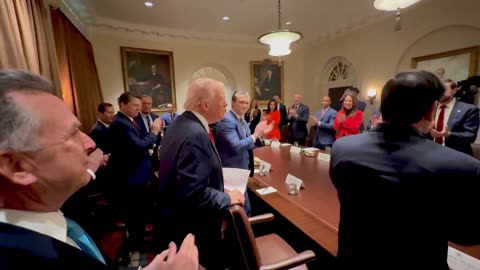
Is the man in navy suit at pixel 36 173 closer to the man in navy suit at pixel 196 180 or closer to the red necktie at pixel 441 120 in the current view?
the man in navy suit at pixel 196 180

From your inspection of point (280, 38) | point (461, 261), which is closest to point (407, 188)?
point (461, 261)

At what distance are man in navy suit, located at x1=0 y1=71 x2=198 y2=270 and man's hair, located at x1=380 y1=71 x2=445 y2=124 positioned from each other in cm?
91

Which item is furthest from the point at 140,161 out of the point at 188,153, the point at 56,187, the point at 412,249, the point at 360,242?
the point at 412,249

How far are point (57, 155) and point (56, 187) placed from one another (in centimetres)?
7

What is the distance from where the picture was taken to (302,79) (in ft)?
23.5

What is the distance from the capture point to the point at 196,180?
3.48 ft

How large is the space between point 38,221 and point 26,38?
210 cm

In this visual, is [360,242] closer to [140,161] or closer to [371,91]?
[140,161]

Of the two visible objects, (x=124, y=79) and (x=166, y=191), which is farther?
(x=124, y=79)

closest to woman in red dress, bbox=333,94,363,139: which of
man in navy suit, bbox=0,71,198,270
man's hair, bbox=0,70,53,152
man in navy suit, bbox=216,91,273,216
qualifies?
A: man in navy suit, bbox=216,91,273,216

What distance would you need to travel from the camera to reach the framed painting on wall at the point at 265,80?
655 cm

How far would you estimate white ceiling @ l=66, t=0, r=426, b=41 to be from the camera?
13.2 ft

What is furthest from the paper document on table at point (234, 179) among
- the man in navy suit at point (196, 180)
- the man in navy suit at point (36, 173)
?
the man in navy suit at point (36, 173)

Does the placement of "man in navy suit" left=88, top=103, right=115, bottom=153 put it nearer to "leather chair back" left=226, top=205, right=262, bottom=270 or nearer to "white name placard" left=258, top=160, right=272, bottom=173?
"white name placard" left=258, top=160, right=272, bottom=173
